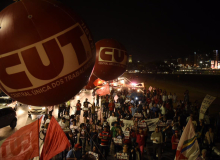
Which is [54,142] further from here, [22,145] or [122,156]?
[122,156]

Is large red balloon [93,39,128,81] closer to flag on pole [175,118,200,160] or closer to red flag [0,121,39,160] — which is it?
red flag [0,121,39,160]

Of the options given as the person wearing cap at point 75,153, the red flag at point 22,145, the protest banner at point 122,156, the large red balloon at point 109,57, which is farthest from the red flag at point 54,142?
the large red balloon at point 109,57

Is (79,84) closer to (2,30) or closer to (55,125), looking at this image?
(2,30)

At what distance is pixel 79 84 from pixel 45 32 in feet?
2.83

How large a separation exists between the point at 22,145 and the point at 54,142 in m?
0.88

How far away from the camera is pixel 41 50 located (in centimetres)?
230

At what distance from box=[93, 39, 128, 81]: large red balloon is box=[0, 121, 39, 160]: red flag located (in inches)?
100

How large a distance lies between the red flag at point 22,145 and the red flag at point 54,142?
1.55ft

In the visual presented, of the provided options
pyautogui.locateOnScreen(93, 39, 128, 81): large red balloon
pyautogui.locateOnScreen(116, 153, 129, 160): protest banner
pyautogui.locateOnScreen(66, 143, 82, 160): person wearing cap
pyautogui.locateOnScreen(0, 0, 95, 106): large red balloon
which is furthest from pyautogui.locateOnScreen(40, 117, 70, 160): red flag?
pyautogui.locateOnScreen(0, 0, 95, 106): large red balloon

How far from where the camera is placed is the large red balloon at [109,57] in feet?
19.5

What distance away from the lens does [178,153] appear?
5418mm

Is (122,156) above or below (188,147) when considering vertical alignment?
below

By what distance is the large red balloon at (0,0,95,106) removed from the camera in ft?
7.57

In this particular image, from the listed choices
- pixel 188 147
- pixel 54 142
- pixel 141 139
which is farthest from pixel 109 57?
pixel 141 139
